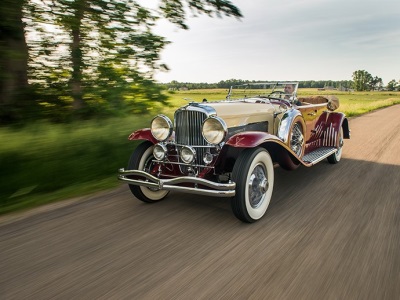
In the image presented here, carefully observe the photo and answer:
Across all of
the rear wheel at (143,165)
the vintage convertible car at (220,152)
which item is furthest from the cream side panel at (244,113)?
the rear wheel at (143,165)

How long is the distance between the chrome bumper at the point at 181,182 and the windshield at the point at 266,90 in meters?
2.72

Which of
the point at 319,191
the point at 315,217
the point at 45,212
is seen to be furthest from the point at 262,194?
the point at 45,212

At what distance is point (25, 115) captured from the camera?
18.7ft

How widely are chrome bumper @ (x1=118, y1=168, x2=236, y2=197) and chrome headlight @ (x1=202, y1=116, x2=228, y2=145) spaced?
1.82ft

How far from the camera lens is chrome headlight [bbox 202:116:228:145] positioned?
3582 mm

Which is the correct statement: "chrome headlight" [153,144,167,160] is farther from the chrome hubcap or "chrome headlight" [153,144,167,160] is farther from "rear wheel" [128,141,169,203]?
the chrome hubcap

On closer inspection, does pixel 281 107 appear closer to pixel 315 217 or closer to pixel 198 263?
pixel 315 217

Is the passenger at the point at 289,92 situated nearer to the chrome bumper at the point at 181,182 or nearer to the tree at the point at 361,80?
the chrome bumper at the point at 181,182

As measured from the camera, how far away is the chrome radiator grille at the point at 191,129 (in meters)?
3.84

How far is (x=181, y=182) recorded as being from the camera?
3379 mm

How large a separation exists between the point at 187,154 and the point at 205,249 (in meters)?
1.26

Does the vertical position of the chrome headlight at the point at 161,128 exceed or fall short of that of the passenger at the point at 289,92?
it falls short

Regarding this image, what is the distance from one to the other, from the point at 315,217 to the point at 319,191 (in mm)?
1063

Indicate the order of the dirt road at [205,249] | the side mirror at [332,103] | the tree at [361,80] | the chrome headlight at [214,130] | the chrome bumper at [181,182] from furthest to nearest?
the tree at [361,80] → the side mirror at [332,103] → the chrome headlight at [214,130] → the chrome bumper at [181,182] → the dirt road at [205,249]
